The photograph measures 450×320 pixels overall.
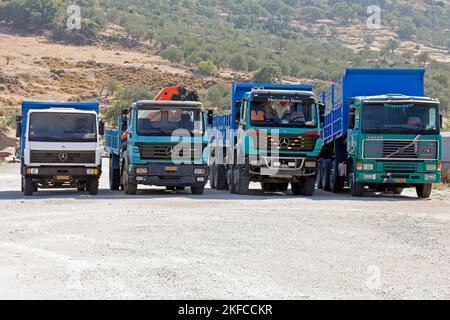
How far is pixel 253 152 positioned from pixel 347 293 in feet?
54.8

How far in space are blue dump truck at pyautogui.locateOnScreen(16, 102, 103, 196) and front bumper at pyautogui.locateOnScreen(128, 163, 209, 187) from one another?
119cm

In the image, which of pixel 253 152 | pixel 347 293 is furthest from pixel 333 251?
pixel 253 152

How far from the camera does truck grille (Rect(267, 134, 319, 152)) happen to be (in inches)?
1059

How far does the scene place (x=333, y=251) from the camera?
14578 mm

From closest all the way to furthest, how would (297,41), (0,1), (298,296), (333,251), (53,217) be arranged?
(298,296) → (333,251) → (53,217) → (0,1) → (297,41)

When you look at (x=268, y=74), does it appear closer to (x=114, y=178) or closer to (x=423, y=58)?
(x=423, y=58)

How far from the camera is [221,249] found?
1461cm

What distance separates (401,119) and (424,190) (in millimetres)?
2542

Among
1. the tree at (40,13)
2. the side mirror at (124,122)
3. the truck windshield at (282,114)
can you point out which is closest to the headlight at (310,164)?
the truck windshield at (282,114)

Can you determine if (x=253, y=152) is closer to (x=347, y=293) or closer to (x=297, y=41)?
(x=347, y=293)

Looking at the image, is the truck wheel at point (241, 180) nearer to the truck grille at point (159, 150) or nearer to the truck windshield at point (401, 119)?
the truck grille at point (159, 150)

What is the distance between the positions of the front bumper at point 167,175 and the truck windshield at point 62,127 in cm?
160

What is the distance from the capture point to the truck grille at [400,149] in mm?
27203

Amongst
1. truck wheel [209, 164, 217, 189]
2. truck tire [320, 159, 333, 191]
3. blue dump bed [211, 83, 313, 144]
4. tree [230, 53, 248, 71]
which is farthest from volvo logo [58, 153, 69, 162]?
tree [230, 53, 248, 71]
